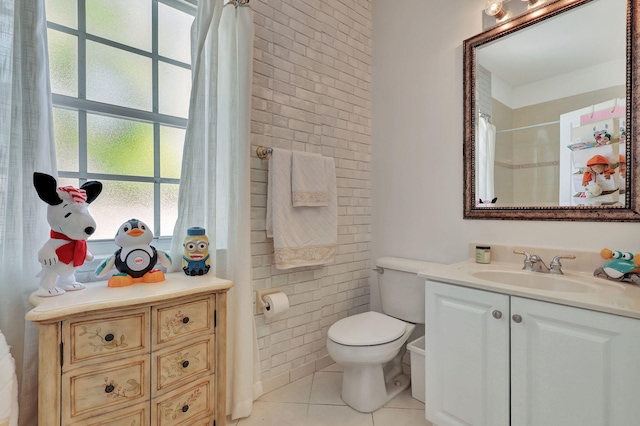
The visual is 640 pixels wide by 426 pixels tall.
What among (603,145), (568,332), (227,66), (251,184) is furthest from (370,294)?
(227,66)

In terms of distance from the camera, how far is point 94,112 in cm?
151

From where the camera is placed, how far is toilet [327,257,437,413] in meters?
1.71

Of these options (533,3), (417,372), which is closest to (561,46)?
(533,3)

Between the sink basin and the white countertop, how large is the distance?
0.05ft

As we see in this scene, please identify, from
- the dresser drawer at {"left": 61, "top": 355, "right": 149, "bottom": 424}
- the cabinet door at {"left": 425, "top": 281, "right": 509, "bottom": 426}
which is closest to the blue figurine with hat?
the dresser drawer at {"left": 61, "top": 355, "right": 149, "bottom": 424}

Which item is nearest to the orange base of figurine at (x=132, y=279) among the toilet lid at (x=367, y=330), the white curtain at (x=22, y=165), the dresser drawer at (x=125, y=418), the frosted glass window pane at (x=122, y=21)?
the white curtain at (x=22, y=165)

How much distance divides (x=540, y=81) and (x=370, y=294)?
1801 millimetres

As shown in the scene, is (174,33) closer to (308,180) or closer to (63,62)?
(63,62)

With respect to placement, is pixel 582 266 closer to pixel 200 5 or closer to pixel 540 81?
pixel 540 81

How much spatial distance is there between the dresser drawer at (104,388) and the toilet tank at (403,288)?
1.47 m

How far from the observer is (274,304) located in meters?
1.83

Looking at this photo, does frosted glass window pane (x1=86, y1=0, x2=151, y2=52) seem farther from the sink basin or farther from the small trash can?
the small trash can

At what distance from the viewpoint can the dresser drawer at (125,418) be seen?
3.67ft

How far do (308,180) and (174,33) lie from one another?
3.64ft
